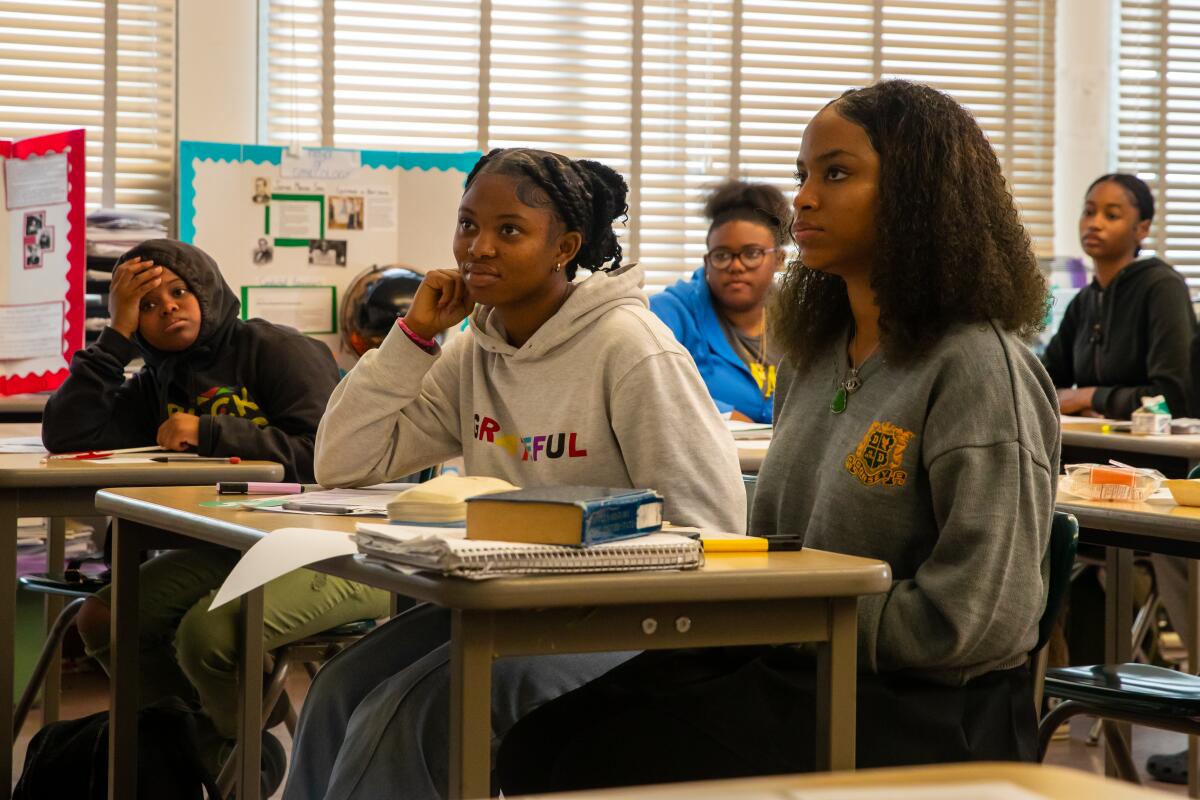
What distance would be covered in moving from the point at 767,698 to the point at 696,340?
2.55 meters

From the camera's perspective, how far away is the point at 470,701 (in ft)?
3.86

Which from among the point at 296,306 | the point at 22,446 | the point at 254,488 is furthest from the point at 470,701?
the point at 296,306

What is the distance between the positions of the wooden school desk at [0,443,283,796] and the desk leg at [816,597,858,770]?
4.21ft

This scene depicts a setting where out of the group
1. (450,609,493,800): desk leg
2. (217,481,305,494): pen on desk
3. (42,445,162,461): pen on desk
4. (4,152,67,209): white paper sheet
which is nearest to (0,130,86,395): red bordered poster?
(4,152,67,209): white paper sheet

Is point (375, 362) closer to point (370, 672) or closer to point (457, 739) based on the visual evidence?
point (370, 672)

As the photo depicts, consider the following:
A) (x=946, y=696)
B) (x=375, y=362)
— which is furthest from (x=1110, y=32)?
(x=946, y=696)

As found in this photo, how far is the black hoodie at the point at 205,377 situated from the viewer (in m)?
2.84

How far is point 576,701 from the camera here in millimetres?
1586

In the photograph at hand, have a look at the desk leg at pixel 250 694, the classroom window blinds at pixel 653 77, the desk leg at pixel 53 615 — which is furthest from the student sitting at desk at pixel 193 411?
the classroom window blinds at pixel 653 77

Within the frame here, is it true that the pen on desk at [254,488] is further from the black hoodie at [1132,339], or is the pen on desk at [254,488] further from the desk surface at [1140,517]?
the black hoodie at [1132,339]

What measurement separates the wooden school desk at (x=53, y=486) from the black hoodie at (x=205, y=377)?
0.40 metres

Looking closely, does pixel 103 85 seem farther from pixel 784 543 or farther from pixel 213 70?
pixel 784 543

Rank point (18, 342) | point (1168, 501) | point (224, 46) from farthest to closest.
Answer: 1. point (224, 46)
2. point (18, 342)
3. point (1168, 501)

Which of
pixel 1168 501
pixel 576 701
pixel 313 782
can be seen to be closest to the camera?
pixel 576 701
